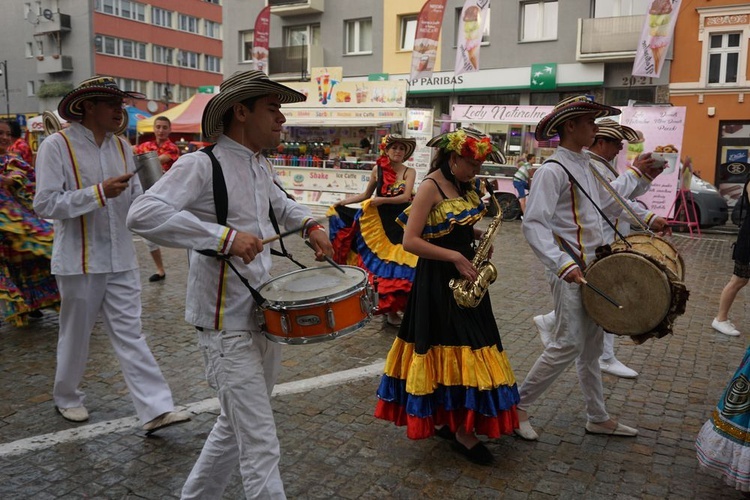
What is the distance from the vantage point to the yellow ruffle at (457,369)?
3.56 m

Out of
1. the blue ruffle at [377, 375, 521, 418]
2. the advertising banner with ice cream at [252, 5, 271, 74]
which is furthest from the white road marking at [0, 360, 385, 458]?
the advertising banner with ice cream at [252, 5, 271, 74]

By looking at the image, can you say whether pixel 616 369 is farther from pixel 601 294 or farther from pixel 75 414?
pixel 75 414

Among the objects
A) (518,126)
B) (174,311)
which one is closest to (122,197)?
(174,311)

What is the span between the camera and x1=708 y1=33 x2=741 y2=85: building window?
21.8 m

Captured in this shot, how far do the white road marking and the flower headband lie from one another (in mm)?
2205

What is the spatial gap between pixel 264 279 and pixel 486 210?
1.63 meters

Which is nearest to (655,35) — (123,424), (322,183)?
(322,183)

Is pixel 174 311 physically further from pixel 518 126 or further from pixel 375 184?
pixel 518 126

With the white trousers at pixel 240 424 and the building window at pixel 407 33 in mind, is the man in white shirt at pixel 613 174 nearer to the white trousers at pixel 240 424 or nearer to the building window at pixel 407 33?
the white trousers at pixel 240 424

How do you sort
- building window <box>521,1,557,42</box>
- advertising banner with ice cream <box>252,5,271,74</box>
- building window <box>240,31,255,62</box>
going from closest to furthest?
advertising banner with ice cream <box>252,5,271,74</box>
building window <box>521,1,557,42</box>
building window <box>240,31,255,62</box>

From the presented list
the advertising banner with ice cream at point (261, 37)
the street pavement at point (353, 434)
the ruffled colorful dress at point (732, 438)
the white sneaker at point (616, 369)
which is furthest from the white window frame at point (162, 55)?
the ruffled colorful dress at point (732, 438)

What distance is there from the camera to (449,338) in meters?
3.66

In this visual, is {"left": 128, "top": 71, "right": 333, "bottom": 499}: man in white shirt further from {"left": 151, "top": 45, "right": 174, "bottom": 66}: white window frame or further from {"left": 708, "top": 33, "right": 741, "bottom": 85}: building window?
{"left": 151, "top": 45, "right": 174, "bottom": 66}: white window frame

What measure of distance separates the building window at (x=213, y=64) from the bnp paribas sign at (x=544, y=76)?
132 ft
